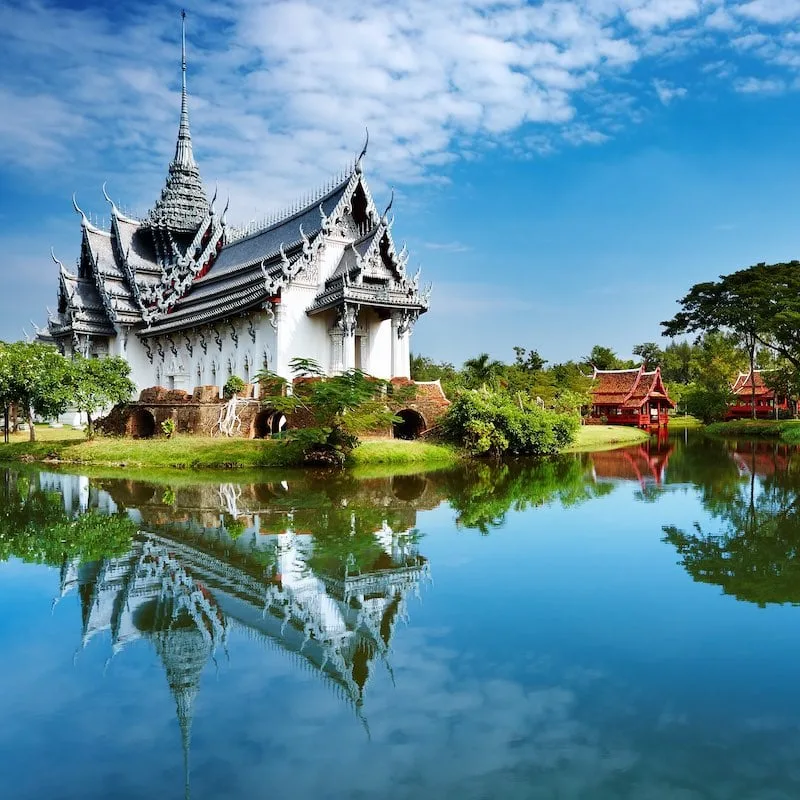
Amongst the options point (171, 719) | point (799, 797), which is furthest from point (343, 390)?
point (799, 797)

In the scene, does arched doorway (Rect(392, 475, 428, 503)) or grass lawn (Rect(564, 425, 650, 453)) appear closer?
arched doorway (Rect(392, 475, 428, 503))

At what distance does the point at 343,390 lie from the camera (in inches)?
659

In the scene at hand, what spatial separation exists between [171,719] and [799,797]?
336 cm

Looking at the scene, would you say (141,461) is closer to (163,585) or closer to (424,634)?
(163,585)

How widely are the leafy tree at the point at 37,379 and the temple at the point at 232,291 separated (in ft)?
19.7

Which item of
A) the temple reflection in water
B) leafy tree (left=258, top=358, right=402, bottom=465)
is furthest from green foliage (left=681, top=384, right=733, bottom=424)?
the temple reflection in water

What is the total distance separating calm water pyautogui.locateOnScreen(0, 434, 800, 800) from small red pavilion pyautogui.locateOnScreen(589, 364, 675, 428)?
1110 inches

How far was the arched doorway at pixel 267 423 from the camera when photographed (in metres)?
19.7

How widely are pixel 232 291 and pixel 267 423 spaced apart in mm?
6814

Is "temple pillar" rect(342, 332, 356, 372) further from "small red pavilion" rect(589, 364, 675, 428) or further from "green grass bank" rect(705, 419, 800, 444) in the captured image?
"small red pavilion" rect(589, 364, 675, 428)

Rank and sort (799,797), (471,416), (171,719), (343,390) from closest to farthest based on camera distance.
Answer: (799,797) < (171,719) < (343,390) < (471,416)

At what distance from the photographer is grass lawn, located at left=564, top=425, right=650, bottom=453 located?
984 inches

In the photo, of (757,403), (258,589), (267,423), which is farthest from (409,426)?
(757,403)

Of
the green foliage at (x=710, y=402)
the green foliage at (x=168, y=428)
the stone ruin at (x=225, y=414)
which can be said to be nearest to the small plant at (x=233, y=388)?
the stone ruin at (x=225, y=414)
